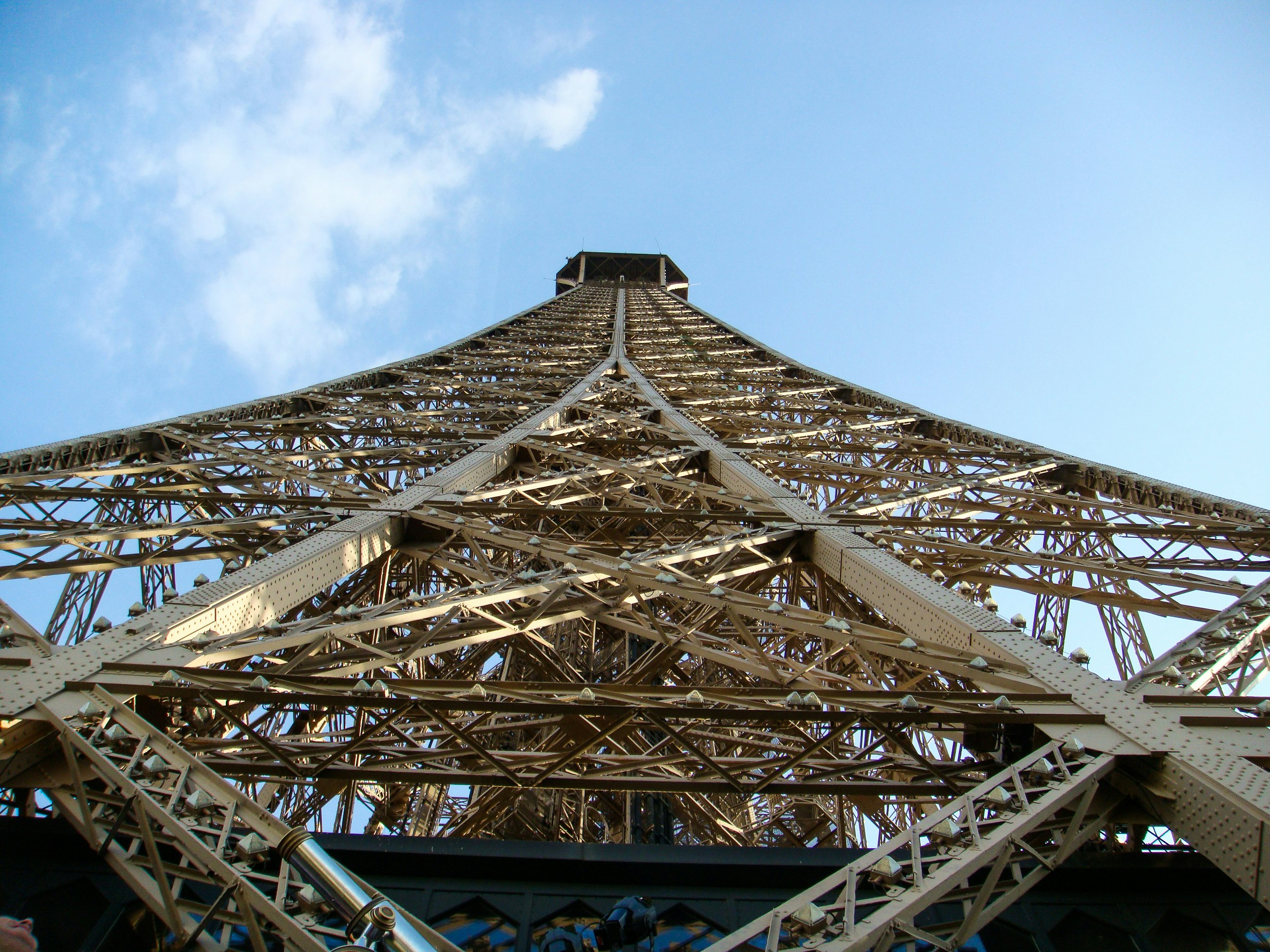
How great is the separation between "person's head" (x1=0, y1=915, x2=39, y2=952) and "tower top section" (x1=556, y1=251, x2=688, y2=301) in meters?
51.2

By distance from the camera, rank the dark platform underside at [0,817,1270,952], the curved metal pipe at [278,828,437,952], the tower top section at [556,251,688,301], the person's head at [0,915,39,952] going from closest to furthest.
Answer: the person's head at [0,915,39,952], the curved metal pipe at [278,828,437,952], the dark platform underside at [0,817,1270,952], the tower top section at [556,251,688,301]

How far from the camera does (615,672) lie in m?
13.1

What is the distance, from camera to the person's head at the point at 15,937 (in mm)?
2694

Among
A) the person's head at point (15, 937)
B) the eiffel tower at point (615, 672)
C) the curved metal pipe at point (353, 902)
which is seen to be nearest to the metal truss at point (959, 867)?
the eiffel tower at point (615, 672)

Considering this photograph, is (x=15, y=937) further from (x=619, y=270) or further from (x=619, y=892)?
(x=619, y=270)

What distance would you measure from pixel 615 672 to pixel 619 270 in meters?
43.1

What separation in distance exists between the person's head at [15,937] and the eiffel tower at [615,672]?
1.45 feet

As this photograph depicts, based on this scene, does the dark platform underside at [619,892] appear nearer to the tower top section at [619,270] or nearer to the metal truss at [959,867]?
the metal truss at [959,867]

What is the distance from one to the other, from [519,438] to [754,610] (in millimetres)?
7889

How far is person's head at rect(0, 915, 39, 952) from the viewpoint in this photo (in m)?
2.69

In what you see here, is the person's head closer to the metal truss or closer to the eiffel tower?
the eiffel tower

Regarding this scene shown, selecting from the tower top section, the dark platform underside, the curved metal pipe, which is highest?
the tower top section

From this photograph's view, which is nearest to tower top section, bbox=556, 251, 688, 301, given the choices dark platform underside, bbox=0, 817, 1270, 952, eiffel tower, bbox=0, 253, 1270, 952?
eiffel tower, bbox=0, 253, 1270, 952

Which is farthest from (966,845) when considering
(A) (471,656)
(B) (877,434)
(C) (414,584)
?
(B) (877,434)
